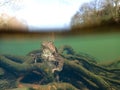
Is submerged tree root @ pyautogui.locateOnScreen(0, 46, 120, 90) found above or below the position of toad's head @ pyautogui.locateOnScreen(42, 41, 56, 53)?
below

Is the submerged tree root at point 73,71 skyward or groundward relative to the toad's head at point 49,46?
groundward

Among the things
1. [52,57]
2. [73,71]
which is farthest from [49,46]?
[73,71]

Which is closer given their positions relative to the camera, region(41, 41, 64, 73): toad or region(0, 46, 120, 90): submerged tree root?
region(0, 46, 120, 90): submerged tree root

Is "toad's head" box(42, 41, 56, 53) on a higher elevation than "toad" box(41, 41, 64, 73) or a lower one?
higher

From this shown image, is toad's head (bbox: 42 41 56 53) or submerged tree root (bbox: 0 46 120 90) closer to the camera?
submerged tree root (bbox: 0 46 120 90)

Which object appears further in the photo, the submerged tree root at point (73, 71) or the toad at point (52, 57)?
the toad at point (52, 57)

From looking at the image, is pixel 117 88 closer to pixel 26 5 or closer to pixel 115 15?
pixel 115 15

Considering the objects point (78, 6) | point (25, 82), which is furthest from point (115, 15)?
point (25, 82)

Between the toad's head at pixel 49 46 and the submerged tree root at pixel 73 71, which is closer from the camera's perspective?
the submerged tree root at pixel 73 71
